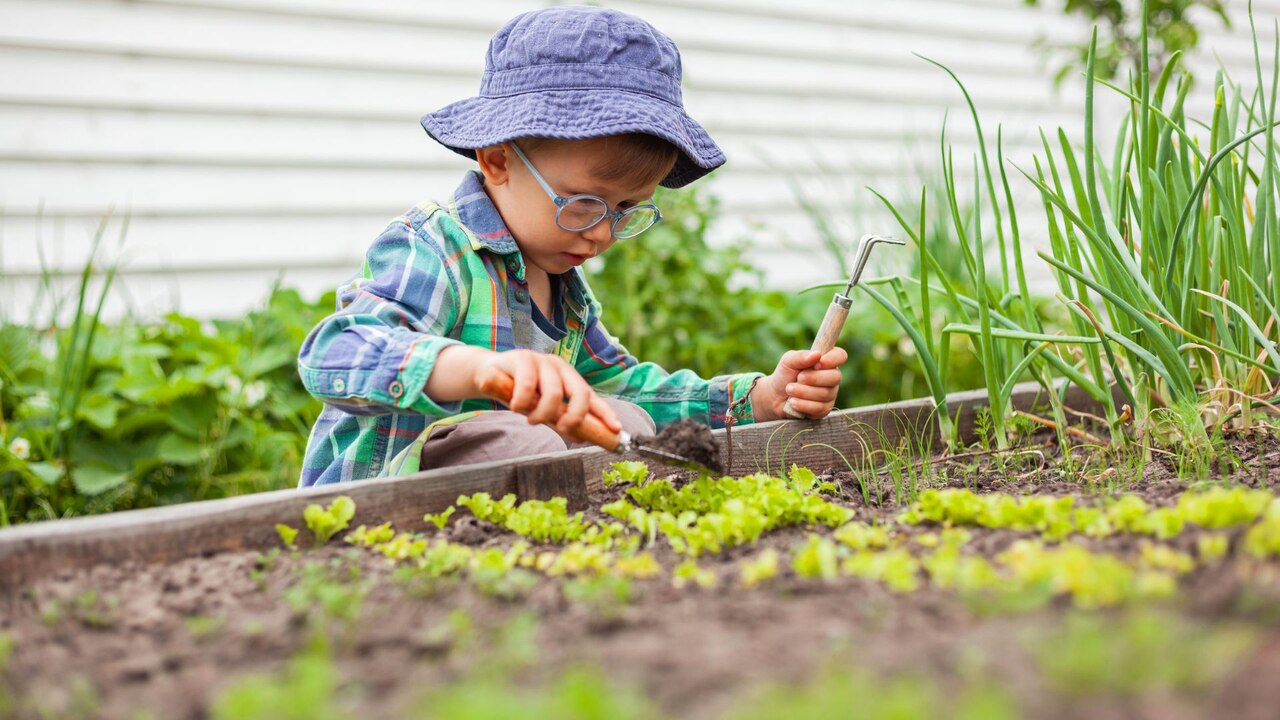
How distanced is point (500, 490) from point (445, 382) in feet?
0.69

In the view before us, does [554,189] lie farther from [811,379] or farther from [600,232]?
[811,379]

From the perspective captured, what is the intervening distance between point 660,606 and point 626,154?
1.04m

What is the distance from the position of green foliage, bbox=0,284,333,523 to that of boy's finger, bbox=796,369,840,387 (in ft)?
4.68

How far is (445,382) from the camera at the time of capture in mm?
1508

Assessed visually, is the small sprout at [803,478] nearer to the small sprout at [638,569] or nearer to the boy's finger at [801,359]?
the boy's finger at [801,359]

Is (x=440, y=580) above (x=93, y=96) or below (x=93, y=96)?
→ below

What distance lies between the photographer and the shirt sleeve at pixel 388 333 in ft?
4.99

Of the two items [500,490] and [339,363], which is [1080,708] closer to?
[500,490]

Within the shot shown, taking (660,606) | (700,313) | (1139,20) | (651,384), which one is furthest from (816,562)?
(1139,20)

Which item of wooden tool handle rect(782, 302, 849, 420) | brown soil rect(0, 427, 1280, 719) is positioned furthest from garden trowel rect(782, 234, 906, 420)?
brown soil rect(0, 427, 1280, 719)

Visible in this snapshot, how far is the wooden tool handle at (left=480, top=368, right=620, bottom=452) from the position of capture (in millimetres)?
1437

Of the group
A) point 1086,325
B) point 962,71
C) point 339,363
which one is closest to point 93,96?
point 339,363

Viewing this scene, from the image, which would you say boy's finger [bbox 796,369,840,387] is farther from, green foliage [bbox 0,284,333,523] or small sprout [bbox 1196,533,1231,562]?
green foliage [bbox 0,284,333,523]

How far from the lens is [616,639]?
91 cm
